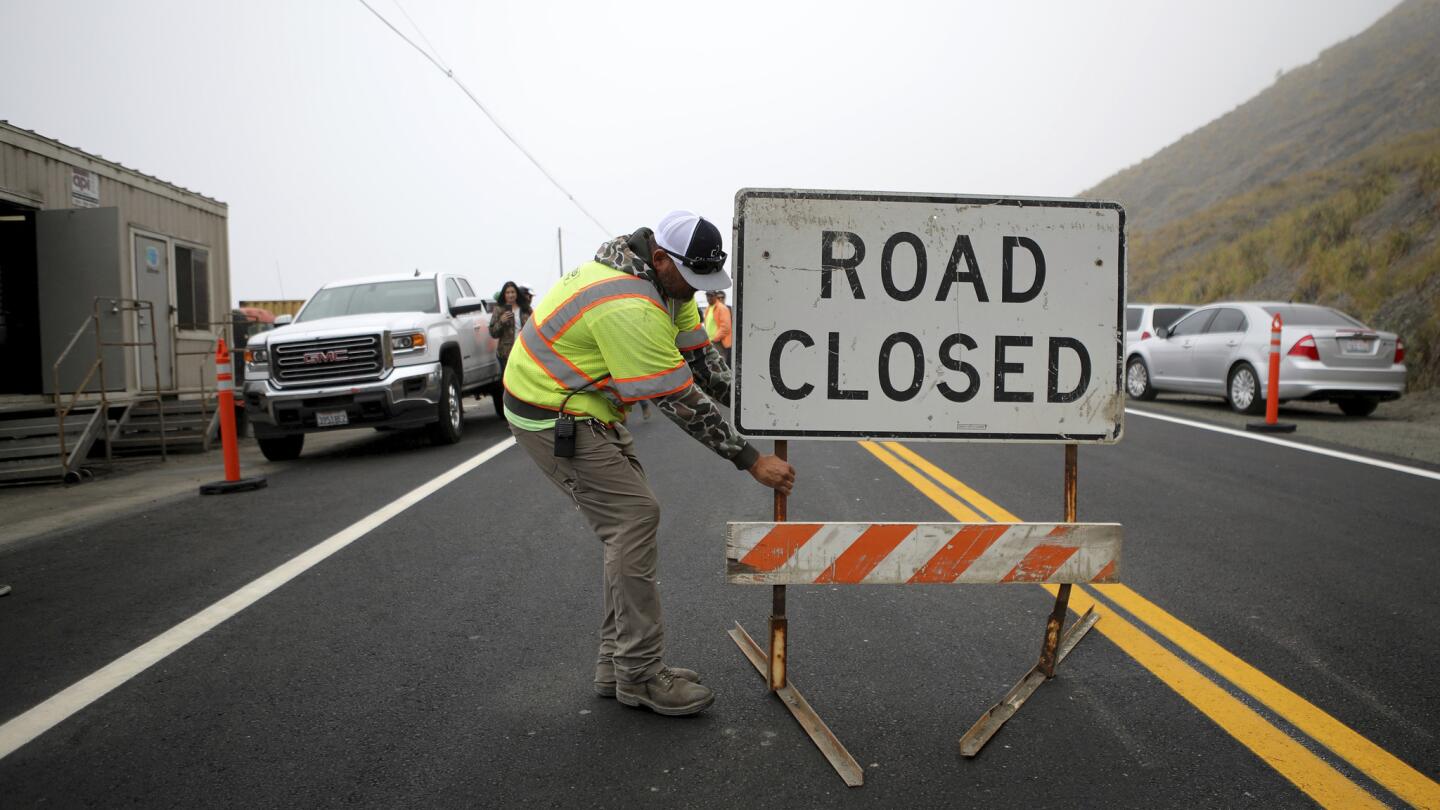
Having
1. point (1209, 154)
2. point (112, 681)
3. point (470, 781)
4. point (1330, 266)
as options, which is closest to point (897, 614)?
point (470, 781)

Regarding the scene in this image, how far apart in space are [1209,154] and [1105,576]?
61277 millimetres

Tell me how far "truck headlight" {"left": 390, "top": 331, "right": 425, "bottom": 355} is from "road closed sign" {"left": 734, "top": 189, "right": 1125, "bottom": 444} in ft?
28.2

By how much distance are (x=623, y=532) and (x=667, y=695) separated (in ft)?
2.00

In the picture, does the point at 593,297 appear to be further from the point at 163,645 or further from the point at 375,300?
the point at 375,300

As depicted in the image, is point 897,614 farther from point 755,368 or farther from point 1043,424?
point 755,368

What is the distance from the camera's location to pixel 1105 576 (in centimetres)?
352

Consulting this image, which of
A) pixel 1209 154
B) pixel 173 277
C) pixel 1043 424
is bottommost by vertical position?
pixel 1043 424

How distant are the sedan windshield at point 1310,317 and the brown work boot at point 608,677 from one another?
38.2 ft

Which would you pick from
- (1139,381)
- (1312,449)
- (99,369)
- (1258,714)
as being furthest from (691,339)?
(1139,381)

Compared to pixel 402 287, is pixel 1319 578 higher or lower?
lower

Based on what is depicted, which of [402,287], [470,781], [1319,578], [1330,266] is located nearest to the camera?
[470,781]

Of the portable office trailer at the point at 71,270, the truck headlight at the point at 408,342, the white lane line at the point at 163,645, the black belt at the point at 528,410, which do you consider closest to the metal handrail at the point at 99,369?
the portable office trailer at the point at 71,270

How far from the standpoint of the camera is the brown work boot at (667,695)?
3.62 metres

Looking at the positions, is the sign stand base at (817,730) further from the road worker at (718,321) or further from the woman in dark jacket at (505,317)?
the road worker at (718,321)
